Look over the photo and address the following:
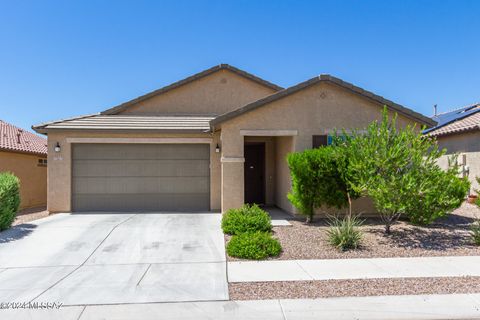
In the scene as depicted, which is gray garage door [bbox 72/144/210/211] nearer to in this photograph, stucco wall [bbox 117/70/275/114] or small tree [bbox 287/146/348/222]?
stucco wall [bbox 117/70/275/114]

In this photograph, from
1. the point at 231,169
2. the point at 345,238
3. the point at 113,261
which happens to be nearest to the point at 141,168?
the point at 231,169

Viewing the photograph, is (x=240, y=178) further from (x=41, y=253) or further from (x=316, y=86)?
(x=41, y=253)

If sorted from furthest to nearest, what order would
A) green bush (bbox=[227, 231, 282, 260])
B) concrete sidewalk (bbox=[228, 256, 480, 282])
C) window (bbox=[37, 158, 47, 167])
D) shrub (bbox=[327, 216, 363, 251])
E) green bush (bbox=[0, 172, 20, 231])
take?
window (bbox=[37, 158, 47, 167]) → green bush (bbox=[0, 172, 20, 231]) → shrub (bbox=[327, 216, 363, 251]) → green bush (bbox=[227, 231, 282, 260]) → concrete sidewalk (bbox=[228, 256, 480, 282])

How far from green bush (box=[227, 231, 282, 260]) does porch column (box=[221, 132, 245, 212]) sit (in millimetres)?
3497

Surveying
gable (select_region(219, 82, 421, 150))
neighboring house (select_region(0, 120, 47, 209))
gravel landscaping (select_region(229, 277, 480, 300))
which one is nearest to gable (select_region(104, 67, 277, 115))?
neighboring house (select_region(0, 120, 47, 209))

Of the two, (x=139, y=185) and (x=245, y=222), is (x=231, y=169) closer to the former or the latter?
(x=245, y=222)

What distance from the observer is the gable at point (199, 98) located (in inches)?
626

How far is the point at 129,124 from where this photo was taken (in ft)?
41.9

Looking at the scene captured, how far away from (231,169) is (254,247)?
4.24 metres

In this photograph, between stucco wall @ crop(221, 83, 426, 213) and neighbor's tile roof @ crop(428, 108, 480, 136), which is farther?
neighbor's tile roof @ crop(428, 108, 480, 136)

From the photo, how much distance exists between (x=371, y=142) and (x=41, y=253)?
27.6ft

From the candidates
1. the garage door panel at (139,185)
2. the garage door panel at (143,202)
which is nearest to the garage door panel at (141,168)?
the garage door panel at (139,185)

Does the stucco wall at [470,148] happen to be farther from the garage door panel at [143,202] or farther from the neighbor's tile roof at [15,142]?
the neighbor's tile roof at [15,142]

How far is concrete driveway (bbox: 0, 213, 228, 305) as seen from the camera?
5.07m
